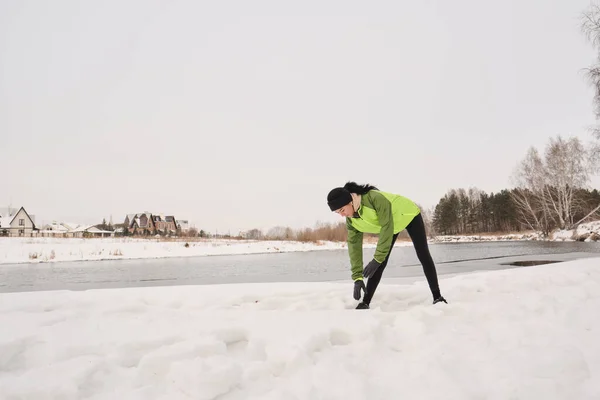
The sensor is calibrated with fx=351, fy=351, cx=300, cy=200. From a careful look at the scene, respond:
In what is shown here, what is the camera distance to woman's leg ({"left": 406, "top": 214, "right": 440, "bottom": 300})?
3117 mm

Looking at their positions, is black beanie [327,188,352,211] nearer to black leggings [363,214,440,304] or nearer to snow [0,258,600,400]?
black leggings [363,214,440,304]

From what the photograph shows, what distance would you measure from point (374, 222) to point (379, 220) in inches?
5.0

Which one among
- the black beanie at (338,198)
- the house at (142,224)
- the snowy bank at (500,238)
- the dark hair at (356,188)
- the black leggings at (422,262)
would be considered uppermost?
the house at (142,224)

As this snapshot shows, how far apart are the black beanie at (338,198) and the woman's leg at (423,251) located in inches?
30.3

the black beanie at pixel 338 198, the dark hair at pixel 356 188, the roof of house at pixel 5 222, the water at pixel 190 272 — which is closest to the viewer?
the black beanie at pixel 338 198

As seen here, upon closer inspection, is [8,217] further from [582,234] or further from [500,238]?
[500,238]

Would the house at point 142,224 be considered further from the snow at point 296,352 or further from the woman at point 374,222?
the snow at point 296,352

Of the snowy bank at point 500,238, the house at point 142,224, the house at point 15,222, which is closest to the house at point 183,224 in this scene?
the house at point 142,224

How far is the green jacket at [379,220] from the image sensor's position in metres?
2.84

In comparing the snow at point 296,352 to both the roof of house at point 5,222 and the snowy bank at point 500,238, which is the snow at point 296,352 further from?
the roof of house at point 5,222

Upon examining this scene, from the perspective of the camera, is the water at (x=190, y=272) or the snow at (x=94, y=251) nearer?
the water at (x=190, y=272)

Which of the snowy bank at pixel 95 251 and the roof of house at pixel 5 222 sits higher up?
the roof of house at pixel 5 222

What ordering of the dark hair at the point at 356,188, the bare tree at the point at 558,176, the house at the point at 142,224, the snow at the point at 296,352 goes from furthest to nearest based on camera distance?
the house at the point at 142,224 → the bare tree at the point at 558,176 → the dark hair at the point at 356,188 → the snow at the point at 296,352

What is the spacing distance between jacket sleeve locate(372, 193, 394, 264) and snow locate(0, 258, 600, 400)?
0.53 metres
